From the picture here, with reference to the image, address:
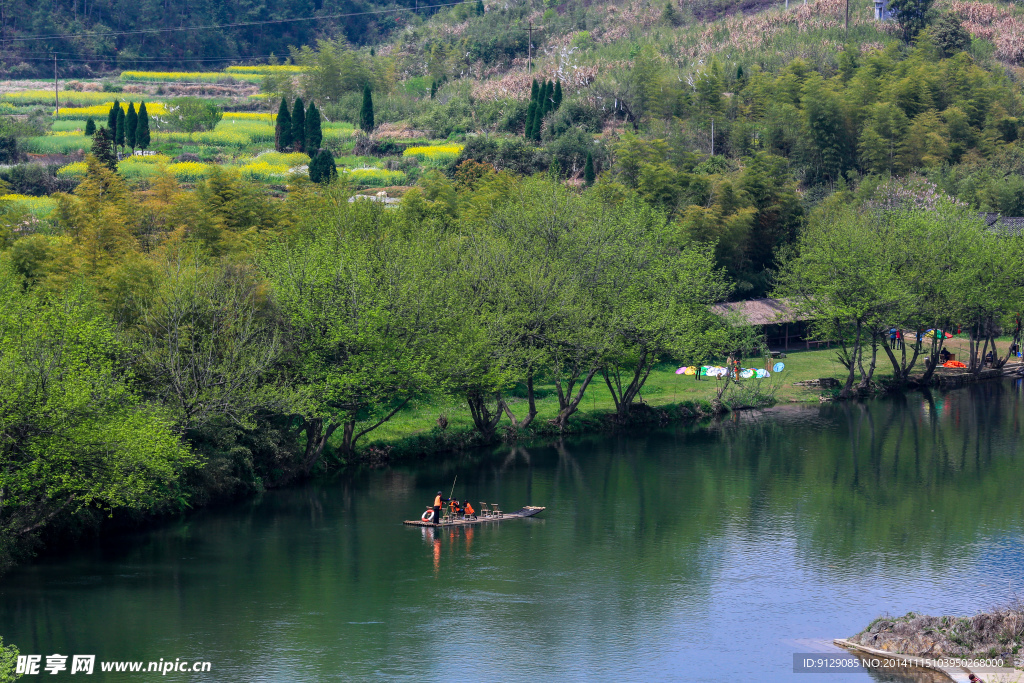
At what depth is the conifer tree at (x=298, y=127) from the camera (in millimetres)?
112812

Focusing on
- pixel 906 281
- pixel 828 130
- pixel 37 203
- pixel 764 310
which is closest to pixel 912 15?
pixel 828 130

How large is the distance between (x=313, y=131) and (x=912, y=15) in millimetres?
68419

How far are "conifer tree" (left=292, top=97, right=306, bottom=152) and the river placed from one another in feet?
208

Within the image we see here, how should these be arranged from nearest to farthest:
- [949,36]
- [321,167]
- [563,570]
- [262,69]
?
[563,570], [321,167], [949,36], [262,69]

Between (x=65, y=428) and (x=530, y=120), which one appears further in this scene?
(x=530, y=120)

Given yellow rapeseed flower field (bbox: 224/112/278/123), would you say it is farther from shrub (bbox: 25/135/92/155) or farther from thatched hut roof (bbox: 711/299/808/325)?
thatched hut roof (bbox: 711/299/808/325)

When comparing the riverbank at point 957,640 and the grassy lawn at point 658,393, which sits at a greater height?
the riverbank at point 957,640

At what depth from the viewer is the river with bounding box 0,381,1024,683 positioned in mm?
32656

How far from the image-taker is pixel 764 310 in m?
85.5

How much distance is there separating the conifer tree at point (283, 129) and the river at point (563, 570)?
208ft

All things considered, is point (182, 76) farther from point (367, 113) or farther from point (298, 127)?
point (298, 127)

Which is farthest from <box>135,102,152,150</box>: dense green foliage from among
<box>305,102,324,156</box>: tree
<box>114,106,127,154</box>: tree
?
<box>305,102,324,156</box>: tree

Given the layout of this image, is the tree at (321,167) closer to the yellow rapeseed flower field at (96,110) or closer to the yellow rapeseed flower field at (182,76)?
the yellow rapeseed flower field at (96,110)

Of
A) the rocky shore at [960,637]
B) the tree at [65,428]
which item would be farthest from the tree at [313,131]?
the rocky shore at [960,637]
